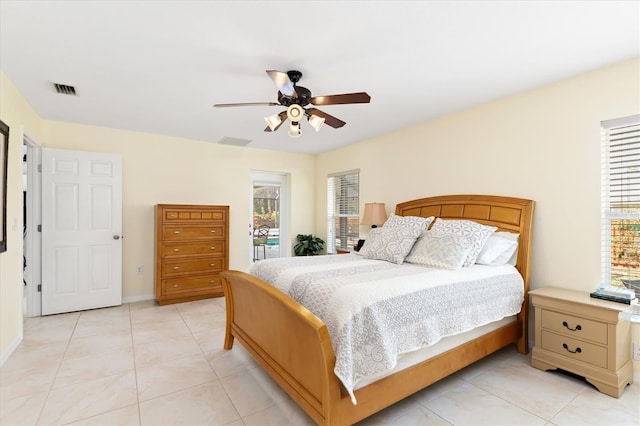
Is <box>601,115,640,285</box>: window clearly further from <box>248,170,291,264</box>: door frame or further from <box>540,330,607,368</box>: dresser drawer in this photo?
<box>248,170,291,264</box>: door frame

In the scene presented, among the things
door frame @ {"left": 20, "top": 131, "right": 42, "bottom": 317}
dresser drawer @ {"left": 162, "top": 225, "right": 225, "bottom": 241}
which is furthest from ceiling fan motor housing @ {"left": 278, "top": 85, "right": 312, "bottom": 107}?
door frame @ {"left": 20, "top": 131, "right": 42, "bottom": 317}

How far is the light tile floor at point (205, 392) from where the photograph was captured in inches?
74.7

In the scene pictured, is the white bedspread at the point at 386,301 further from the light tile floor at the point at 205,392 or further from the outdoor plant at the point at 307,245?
the outdoor plant at the point at 307,245

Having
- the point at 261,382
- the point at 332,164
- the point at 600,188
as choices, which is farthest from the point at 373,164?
the point at 261,382

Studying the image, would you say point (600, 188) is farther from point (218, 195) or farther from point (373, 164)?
point (218, 195)

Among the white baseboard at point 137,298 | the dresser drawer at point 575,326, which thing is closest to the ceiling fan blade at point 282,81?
the dresser drawer at point 575,326

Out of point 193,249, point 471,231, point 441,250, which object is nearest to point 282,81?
point 441,250

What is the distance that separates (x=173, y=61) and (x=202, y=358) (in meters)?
2.40

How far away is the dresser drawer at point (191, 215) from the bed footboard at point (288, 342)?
6.21ft

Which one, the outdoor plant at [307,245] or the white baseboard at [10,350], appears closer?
the white baseboard at [10,350]

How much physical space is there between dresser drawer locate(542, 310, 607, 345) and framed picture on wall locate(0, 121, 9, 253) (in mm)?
4406

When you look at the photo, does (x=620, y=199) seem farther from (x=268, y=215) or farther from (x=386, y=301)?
(x=268, y=215)

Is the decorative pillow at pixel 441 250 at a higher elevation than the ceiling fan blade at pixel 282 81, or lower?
lower

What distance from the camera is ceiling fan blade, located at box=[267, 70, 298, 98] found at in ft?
6.78
